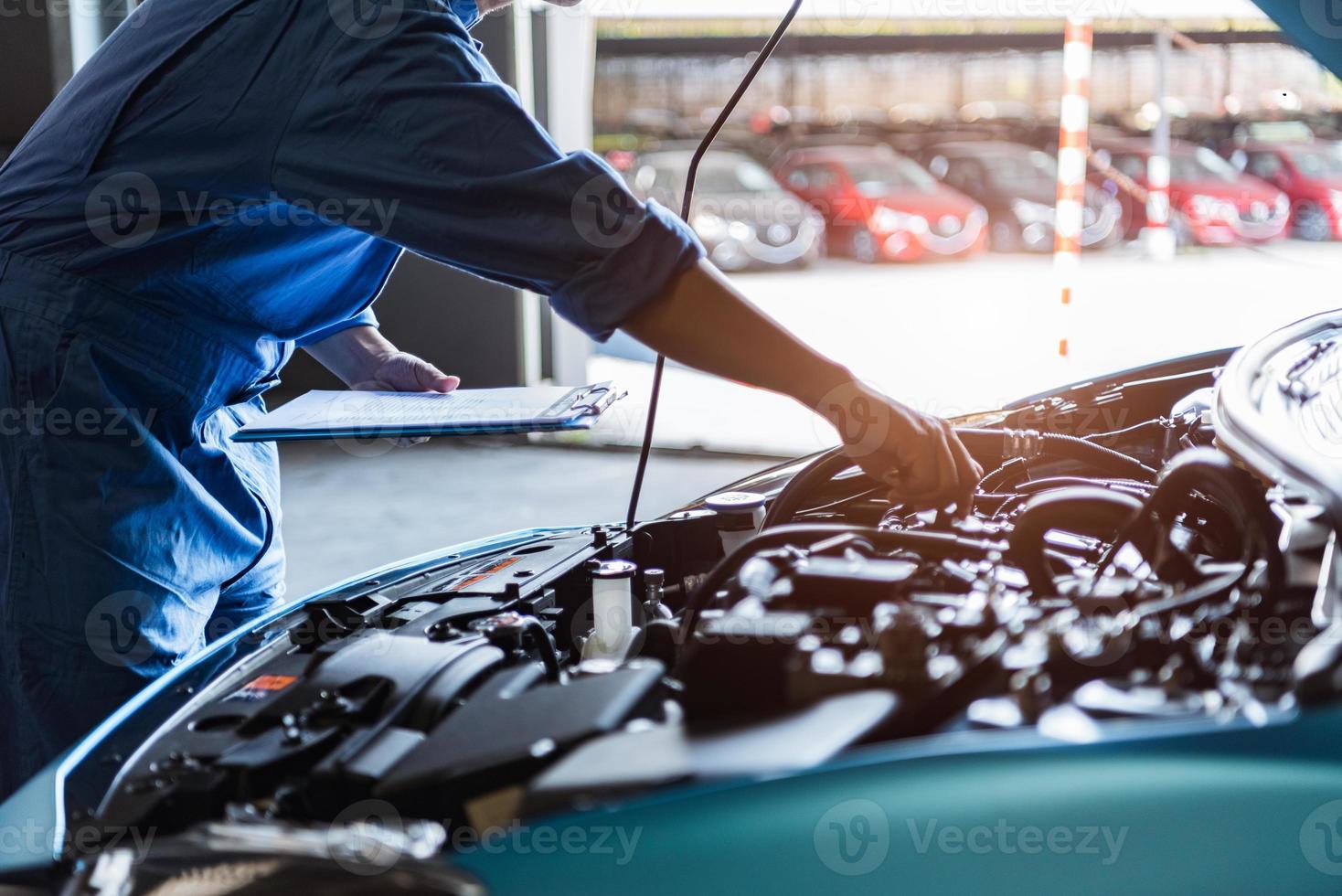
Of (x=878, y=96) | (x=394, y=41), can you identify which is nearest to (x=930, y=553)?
(x=394, y=41)

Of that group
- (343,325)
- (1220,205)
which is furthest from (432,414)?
(1220,205)

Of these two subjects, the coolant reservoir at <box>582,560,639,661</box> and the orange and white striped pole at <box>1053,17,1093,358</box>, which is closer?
the coolant reservoir at <box>582,560,639,661</box>

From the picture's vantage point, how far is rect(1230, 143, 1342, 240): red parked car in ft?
31.4

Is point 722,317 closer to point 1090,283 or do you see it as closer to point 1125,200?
point 1090,283

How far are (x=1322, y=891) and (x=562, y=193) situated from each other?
2.63 ft

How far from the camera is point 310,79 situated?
3.60 feet

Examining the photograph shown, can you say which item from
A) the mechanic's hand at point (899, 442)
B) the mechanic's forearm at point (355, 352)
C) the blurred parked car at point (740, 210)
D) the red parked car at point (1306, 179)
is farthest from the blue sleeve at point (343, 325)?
the red parked car at point (1306, 179)

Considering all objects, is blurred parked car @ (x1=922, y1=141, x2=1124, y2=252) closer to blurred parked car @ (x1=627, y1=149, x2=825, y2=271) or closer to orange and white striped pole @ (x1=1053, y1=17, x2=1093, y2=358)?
blurred parked car @ (x1=627, y1=149, x2=825, y2=271)

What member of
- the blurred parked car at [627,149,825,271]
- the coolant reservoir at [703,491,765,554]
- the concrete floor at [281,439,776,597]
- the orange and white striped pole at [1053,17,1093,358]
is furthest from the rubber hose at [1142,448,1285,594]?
the blurred parked car at [627,149,825,271]

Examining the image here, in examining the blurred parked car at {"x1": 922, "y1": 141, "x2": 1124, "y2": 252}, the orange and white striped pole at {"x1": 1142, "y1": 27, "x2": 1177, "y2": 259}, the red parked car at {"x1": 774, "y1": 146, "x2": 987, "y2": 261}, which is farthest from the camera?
→ the blurred parked car at {"x1": 922, "y1": 141, "x2": 1124, "y2": 252}

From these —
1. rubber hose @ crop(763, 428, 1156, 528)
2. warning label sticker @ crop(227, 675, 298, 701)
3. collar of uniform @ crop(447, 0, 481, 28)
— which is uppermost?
collar of uniform @ crop(447, 0, 481, 28)

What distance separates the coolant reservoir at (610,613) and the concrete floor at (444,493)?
8.05 ft

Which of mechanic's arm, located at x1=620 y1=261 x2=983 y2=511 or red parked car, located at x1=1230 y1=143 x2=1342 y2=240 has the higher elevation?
red parked car, located at x1=1230 y1=143 x2=1342 y2=240

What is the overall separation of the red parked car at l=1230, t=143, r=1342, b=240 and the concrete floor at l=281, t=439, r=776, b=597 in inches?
283
